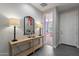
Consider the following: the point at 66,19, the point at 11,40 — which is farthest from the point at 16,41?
the point at 66,19

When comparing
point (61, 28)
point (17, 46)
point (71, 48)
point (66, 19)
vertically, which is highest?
A: point (66, 19)

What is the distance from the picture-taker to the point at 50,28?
1.53 meters

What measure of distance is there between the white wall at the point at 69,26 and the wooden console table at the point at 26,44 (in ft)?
1.59

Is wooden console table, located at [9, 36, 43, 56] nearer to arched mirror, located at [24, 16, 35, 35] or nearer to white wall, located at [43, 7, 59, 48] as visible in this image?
arched mirror, located at [24, 16, 35, 35]

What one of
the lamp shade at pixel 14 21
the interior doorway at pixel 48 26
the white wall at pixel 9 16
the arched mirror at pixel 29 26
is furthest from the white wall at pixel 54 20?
the lamp shade at pixel 14 21

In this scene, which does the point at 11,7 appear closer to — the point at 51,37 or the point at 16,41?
the point at 16,41

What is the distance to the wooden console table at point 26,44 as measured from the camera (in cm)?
144

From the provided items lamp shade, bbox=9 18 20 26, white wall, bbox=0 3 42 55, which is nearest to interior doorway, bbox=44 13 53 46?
white wall, bbox=0 3 42 55

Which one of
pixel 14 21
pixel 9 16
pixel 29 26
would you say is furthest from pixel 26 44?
pixel 9 16

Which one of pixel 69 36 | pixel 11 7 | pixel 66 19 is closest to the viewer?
pixel 11 7

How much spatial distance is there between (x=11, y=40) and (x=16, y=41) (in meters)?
0.09

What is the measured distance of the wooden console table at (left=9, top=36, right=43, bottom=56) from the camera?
4.73 feet

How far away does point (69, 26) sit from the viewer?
173 cm

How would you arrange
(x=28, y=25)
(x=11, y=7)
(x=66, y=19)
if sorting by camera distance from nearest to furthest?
(x=11, y=7) → (x=28, y=25) → (x=66, y=19)
